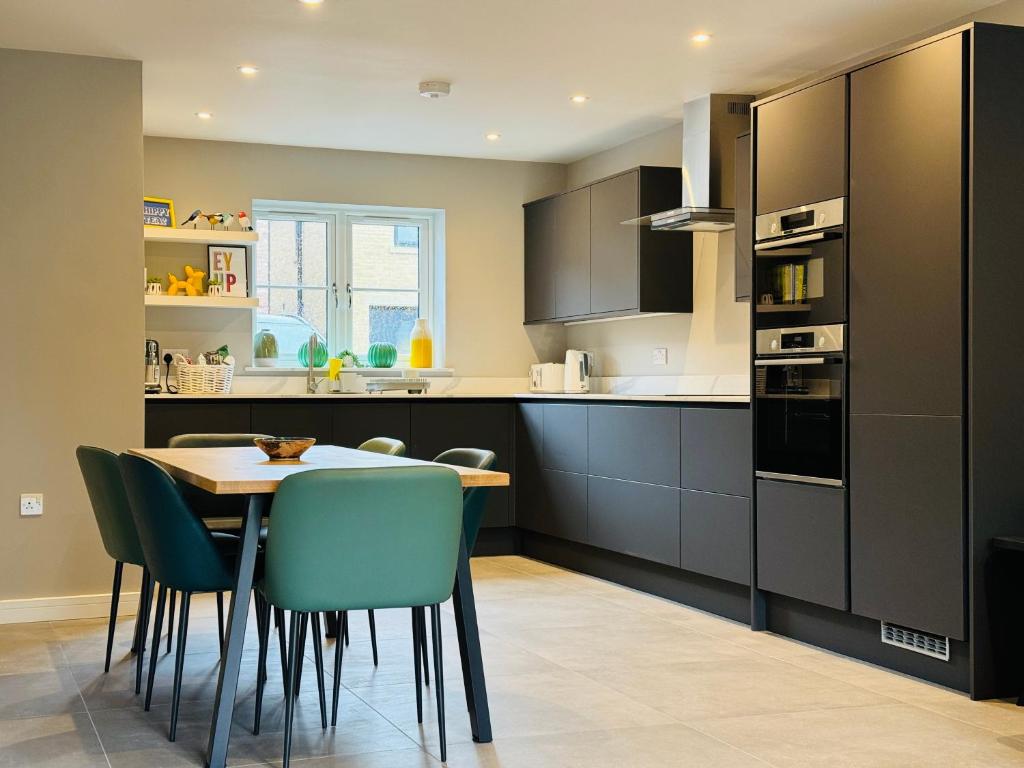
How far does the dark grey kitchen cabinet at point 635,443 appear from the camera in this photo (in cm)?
533

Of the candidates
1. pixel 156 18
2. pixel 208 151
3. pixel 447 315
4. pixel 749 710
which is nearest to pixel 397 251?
pixel 447 315

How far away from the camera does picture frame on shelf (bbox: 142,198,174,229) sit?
644 cm

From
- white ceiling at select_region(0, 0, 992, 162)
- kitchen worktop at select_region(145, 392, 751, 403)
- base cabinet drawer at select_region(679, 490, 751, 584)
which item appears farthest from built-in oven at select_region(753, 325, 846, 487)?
white ceiling at select_region(0, 0, 992, 162)

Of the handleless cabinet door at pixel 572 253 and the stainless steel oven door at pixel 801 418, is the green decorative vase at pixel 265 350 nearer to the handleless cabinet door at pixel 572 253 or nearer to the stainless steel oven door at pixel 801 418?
the handleless cabinet door at pixel 572 253

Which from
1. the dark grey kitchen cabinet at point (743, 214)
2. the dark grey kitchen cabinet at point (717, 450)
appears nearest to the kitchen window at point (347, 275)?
the dark grey kitchen cabinet at point (743, 214)

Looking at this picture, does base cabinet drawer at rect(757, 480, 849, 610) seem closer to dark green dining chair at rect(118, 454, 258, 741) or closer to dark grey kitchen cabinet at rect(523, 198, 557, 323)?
dark green dining chair at rect(118, 454, 258, 741)

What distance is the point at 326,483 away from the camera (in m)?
2.79

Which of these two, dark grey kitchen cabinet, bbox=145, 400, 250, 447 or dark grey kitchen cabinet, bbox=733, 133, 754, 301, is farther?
dark grey kitchen cabinet, bbox=145, 400, 250, 447

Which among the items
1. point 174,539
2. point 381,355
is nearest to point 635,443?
point 381,355

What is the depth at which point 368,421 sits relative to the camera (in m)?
6.49

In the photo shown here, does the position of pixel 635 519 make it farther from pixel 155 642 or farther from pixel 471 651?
pixel 155 642

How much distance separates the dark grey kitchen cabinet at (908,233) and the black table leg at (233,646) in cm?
218

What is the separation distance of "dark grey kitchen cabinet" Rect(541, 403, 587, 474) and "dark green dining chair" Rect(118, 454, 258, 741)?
9.95 feet

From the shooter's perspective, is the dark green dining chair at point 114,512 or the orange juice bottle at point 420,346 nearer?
the dark green dining chair at point 114,512
